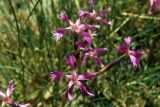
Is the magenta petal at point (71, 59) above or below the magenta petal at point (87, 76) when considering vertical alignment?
above

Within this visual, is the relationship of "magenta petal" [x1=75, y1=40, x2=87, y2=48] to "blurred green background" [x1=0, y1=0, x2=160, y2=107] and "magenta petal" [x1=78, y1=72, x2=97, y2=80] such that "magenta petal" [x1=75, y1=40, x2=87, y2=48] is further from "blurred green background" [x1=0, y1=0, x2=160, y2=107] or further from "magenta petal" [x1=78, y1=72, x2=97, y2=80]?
"blurred green background" [x1=0, y1=0, x2=160, y2=107]

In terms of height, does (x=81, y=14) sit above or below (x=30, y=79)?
above

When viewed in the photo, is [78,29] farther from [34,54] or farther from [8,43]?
[8,43]

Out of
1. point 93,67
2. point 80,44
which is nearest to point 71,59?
point 80,44

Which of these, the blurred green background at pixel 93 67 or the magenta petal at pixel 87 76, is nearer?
the magenta petal at pixel 87 76

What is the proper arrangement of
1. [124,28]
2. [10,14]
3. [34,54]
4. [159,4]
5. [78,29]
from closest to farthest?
1. [78,29]
2. [159,4]
3. [34,54]
4. [124,28]
5. [10,14]

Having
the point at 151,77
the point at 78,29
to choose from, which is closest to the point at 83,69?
the point at 151,77

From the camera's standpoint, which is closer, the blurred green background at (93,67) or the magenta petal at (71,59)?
the magenta petal at (71,59)

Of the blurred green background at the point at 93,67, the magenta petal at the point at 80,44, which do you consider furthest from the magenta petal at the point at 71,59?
the blurred green background at the point at 93,67

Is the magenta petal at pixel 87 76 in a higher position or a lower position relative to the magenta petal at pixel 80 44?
lower

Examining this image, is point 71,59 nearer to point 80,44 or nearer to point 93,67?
point 80,44

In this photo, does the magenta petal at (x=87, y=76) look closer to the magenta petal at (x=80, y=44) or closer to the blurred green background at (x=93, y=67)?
the magenta petal at (x=80, y=44)
